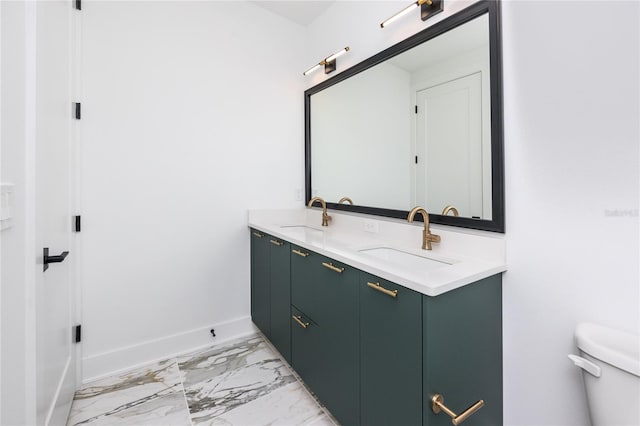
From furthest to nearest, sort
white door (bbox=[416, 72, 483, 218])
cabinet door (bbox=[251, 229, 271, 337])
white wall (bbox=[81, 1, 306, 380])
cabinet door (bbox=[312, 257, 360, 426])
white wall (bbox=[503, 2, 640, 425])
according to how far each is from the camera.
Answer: cabinet door (bbox=[251, 229, 271, 337])
white wall (bbox=[81, 1, 306, 380])
white door (bbox=[416, 72, 483, 218])
cabinet door (bbox=[312, 257, 360, 426])
white wall (bbox=[503, 2, 640, 425])

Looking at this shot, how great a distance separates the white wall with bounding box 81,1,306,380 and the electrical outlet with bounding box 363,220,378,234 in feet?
2.80

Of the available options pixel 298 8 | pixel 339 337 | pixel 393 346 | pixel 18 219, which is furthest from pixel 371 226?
pixel 298 8

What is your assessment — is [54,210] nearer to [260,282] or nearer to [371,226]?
[260,282]

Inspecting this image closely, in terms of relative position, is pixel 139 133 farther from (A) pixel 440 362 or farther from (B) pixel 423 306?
(A) pixel 440 362

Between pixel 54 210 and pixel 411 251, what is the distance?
175 centimetres

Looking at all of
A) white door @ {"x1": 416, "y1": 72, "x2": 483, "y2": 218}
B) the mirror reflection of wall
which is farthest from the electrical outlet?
white door @ {"x1": 416, "y1": 72, "x2": 483, "y2": 218}

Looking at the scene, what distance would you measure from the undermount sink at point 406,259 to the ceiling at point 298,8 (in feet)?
6.45

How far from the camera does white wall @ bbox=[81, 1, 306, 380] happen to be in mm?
1836

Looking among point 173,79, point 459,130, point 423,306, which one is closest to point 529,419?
point 423,306

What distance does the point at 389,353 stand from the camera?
1117 millimetres

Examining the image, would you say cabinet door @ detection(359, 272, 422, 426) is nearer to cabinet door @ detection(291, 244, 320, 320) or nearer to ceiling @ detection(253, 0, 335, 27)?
cabinet door @ detection(291, 244, 320, 320)

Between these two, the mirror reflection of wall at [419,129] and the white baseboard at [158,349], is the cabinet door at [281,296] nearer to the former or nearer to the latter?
the white baseboard at [158,349]

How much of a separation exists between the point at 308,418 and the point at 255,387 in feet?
1.33

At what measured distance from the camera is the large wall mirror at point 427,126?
132cm
